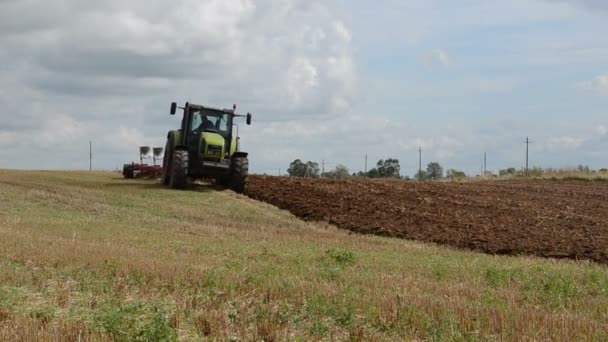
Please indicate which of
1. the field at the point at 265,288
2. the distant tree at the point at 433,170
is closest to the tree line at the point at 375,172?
the distant tree at the point at 433,170

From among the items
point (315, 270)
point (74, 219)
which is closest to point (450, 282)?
point (315, 270)

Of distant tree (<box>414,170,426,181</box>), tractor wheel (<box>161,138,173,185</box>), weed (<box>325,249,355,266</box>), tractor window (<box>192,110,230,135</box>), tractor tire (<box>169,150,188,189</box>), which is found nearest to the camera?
weed (<box>325,249,355,266</box>)

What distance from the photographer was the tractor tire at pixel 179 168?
95.3ft

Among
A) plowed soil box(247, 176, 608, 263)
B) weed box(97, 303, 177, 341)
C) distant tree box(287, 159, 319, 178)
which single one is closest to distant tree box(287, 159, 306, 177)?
distant tree box(287, 159, 319, 178)

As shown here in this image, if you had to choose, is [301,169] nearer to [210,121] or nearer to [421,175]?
[421,175]

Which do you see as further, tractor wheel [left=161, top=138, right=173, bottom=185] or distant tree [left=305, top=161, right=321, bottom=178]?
distant tree [left=305, top=161, right=321, bottom=178]

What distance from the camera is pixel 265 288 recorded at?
9.20m

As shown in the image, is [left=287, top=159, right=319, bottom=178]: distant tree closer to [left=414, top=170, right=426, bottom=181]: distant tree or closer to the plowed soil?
[left=414, top=170, right=426, bottom=181]: distant tree

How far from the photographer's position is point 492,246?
1903 cm

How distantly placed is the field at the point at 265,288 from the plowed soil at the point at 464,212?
159 centimetres

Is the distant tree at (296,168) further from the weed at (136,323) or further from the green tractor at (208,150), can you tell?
the weed at (136,323)

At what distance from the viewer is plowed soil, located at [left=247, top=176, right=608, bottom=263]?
19359 millimetres

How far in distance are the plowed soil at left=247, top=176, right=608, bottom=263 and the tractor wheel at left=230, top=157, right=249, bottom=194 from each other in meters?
0.53

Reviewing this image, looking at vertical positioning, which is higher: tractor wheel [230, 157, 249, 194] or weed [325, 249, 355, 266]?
tractor wheel [230, 157, 249, 194]
